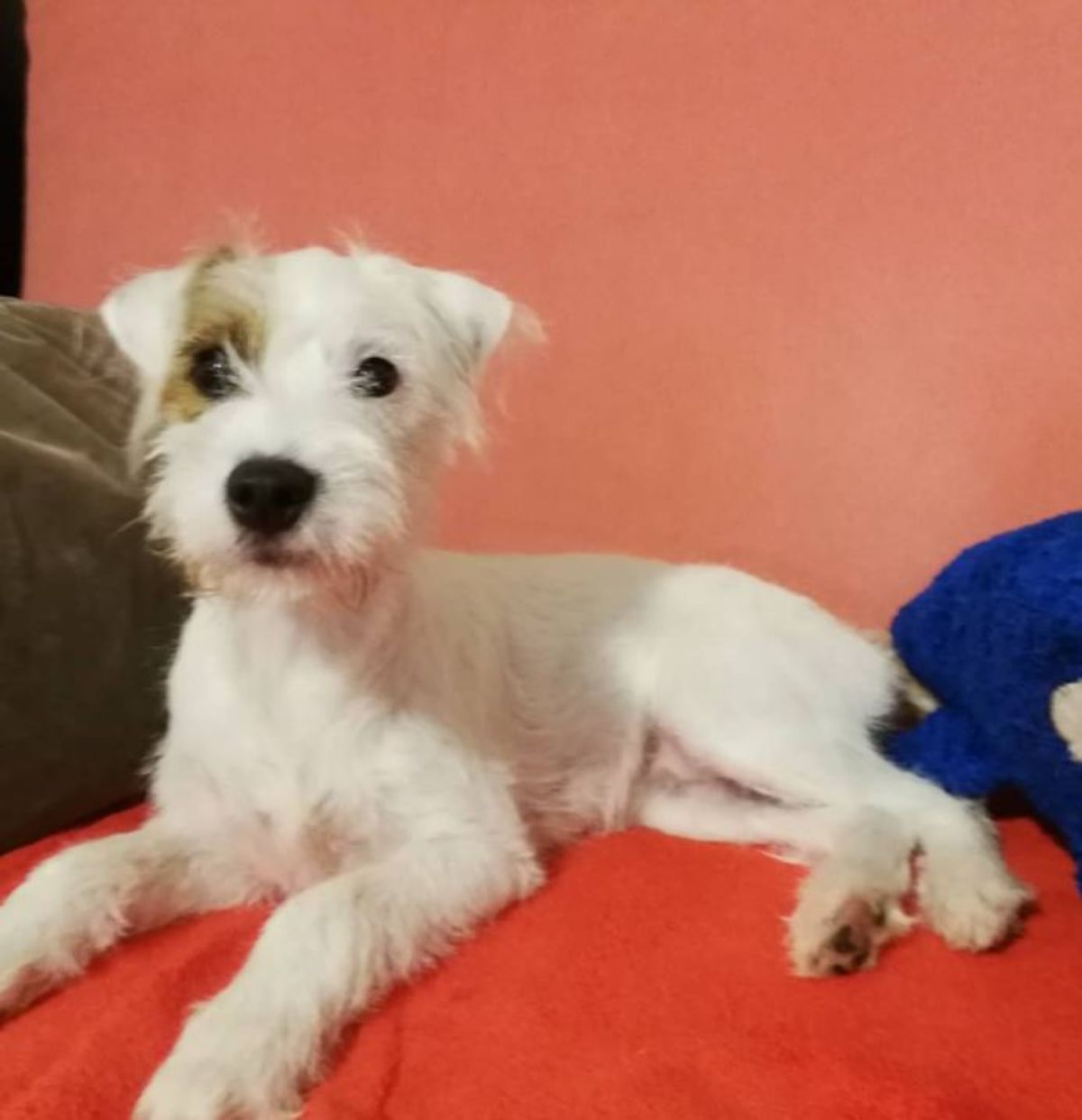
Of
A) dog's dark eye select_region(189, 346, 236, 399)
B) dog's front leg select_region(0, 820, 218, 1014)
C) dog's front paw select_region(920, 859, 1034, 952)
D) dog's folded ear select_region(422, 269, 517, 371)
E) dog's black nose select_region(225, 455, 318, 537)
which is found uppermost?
dog's folded ear select_region(422, 269, 517, 371)

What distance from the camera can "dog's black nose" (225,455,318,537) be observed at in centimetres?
117

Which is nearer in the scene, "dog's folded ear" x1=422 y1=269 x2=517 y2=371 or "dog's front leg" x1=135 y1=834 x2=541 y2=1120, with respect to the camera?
"dog's front leg" x1=135 y1=834 x2=541 y2=1120

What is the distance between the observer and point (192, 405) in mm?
1359

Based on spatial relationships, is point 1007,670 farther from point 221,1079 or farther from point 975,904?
point 221,1079

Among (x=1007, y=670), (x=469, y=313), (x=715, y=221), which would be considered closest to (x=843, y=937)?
(x=1007, y=670)

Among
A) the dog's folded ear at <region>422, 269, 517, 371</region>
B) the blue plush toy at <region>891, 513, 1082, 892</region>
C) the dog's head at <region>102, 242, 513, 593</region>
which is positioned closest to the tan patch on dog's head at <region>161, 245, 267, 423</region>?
the dog's head at <region>102, 242, 513, 593</region>

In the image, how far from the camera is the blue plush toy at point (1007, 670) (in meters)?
1.34

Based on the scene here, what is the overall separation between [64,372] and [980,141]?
4.78ft

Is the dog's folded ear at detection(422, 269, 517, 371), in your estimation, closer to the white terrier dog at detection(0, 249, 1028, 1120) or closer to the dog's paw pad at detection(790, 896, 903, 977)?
the white terrier dog at detection(0, 249, 1028, 1120)

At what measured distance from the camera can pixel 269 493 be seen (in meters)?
1.17

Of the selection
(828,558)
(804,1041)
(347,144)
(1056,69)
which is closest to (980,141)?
(1056,69)

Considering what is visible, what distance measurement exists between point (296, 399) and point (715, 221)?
0.98m

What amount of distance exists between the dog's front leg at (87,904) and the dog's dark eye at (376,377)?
22.9 inches

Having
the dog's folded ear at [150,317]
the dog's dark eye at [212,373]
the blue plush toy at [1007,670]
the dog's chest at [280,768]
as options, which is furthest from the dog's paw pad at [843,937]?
the dog's folded ear at [150,317]
